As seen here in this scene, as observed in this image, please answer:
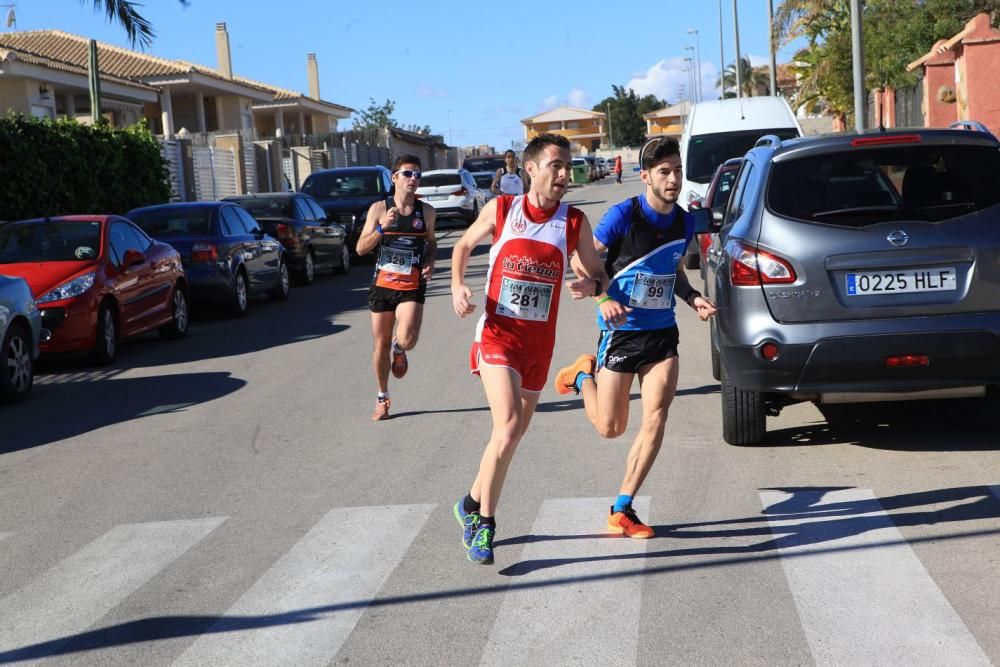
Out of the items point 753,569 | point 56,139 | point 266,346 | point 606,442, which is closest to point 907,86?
point 56,139

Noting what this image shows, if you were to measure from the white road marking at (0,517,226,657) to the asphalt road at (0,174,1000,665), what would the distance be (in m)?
0.02

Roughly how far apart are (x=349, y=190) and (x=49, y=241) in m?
12.9

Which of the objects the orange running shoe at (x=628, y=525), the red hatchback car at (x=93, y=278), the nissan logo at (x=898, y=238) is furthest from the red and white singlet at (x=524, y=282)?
the red hatchback car at (x=93, y=278)

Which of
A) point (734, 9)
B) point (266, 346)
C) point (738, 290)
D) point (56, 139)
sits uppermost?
point (734, 9)

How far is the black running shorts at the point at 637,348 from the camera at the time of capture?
20.9 feet

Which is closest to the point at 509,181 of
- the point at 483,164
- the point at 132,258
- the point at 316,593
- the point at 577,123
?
the point at 132,258

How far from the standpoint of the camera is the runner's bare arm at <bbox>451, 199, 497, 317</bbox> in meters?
5.93

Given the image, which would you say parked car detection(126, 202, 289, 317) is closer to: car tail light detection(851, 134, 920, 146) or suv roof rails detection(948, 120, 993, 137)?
suv roof rails detection(948, 120, 993, 137)

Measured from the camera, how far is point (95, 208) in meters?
23.7

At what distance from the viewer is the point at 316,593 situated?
5602mm

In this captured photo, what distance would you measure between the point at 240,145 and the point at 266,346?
25.7m

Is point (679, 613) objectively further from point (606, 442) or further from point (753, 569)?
point (606, 442)

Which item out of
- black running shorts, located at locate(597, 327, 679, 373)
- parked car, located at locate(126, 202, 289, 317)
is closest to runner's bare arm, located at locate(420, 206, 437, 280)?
black running shorts, located at locate(597, 327, 679, 373)

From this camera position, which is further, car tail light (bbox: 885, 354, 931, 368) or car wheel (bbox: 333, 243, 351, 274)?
car wheel (bbox: 333, 243, 351, 274)
